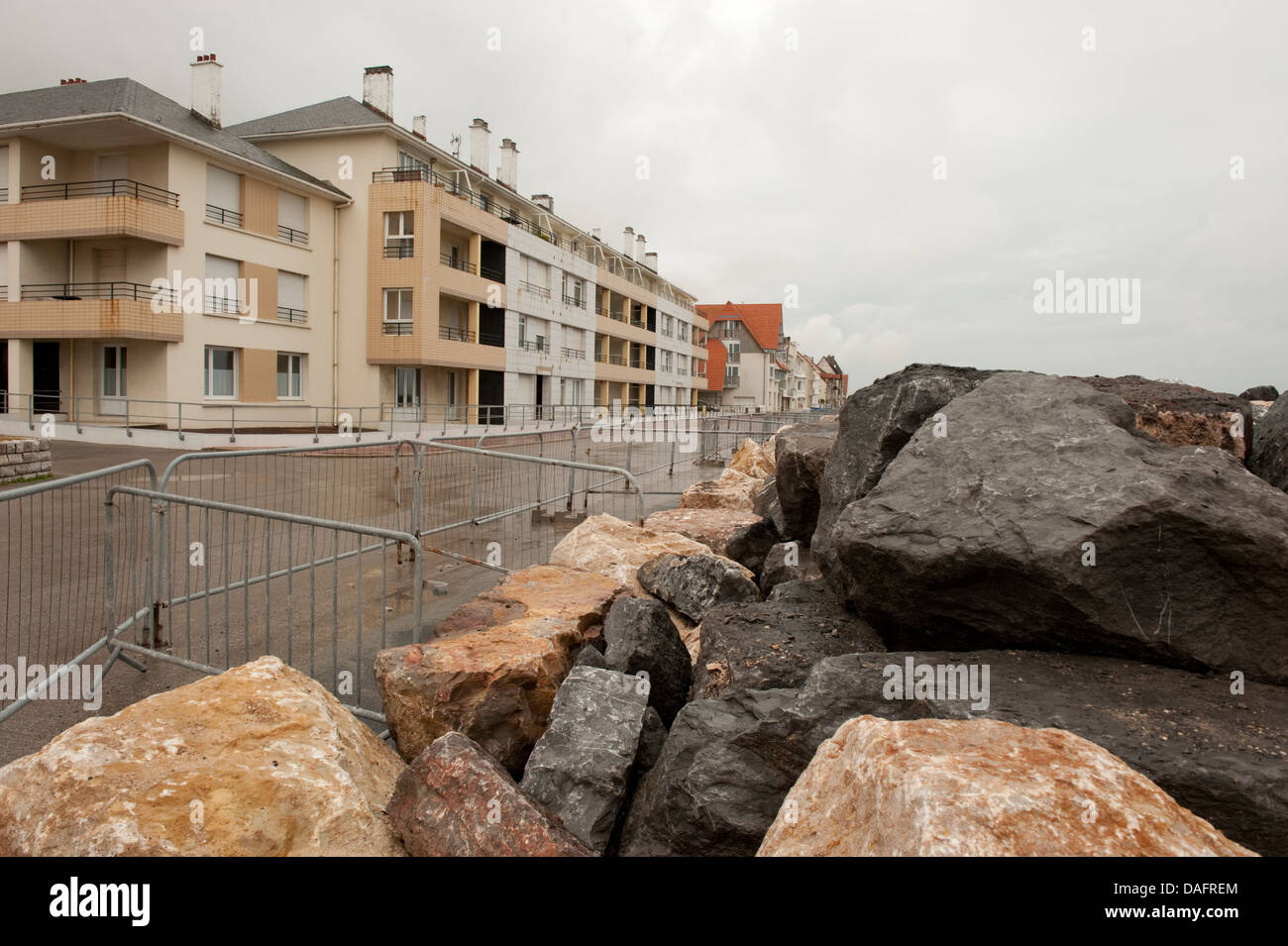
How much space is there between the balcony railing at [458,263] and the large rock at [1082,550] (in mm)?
33616

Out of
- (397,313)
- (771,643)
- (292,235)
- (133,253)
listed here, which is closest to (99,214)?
(133,253)

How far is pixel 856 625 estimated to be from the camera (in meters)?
4.21

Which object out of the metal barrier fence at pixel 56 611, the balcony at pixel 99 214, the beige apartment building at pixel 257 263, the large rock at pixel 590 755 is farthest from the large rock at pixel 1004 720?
the balcony at pixel 99 214

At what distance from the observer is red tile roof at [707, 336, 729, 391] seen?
8719 cm

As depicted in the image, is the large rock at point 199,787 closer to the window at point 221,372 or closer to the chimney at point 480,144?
the window at point 221,372

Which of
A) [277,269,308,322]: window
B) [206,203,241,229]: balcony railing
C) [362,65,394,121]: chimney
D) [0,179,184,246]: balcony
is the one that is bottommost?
[277,269,308,322]: window

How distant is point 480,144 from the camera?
135 ft

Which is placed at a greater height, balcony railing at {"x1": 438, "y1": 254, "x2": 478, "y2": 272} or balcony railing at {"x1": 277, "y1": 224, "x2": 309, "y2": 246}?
balcony railing at {"x1": 438, "y1": 254, "x2": 478, "y2": 272}

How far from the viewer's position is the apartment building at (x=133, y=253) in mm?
23984

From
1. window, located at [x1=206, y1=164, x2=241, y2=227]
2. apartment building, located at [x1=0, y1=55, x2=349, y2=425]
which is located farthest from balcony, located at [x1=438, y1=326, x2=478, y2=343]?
window, located at [x1=206, y1=164, x2=241, y2=227]

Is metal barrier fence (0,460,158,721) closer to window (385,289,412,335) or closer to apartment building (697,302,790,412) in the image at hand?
window (385,289,412,335)

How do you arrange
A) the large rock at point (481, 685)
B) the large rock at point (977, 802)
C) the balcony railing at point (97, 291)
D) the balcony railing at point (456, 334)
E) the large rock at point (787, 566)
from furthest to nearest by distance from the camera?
the balcony railing at point (456, 334)
the balcony railing at point (97, 291)
the large rock at point (787, 566)
the large rock at point (481, 685)
the large rock at point (977, 802)

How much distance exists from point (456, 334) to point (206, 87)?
13.0m

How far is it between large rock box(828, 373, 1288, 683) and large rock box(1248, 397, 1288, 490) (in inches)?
41.2
